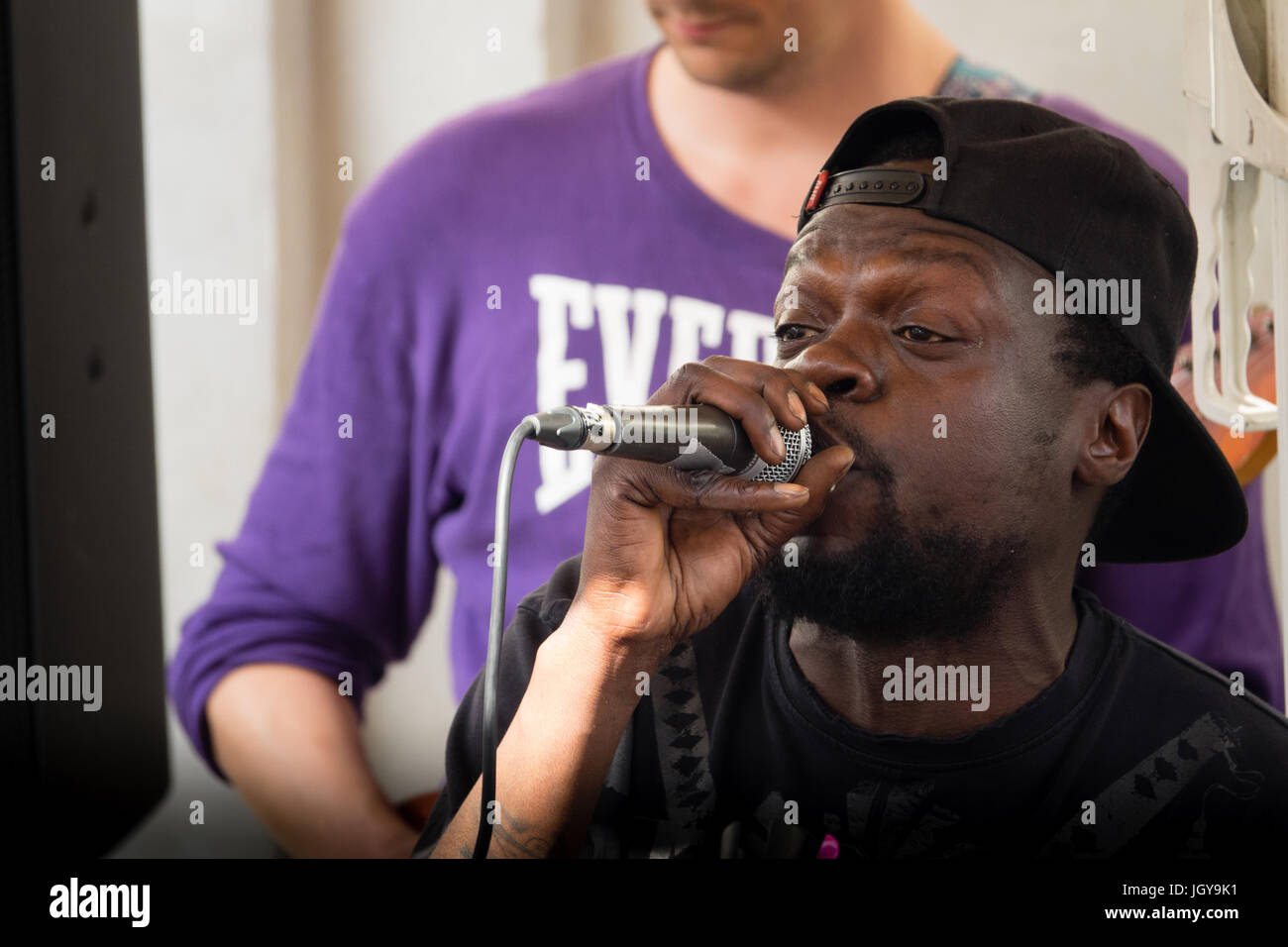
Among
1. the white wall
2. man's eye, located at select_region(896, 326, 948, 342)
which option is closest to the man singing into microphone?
man's eye, located at select_region(896, 326, 948, 342)

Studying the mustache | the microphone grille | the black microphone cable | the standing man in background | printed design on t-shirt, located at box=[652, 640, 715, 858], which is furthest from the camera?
the standing man in background

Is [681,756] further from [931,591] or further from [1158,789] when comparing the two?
[1158,789]

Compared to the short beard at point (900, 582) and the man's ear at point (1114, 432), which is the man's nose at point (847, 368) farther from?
the man's ear at point (1114, 432)

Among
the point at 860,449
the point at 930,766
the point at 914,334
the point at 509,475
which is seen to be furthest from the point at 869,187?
the point at 930,766

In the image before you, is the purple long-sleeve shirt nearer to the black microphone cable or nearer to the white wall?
the white wall

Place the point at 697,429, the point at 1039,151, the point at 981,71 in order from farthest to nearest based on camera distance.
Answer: the point at 981,71 < the point at 1039,151 < the point at 697,429

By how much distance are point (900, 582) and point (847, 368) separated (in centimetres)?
23

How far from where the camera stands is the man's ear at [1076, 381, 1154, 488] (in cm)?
137

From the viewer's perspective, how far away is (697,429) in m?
1.13

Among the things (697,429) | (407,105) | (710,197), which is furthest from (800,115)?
(697,429)

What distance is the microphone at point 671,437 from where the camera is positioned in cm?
106

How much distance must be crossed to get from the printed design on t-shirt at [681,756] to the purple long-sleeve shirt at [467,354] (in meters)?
0.21
